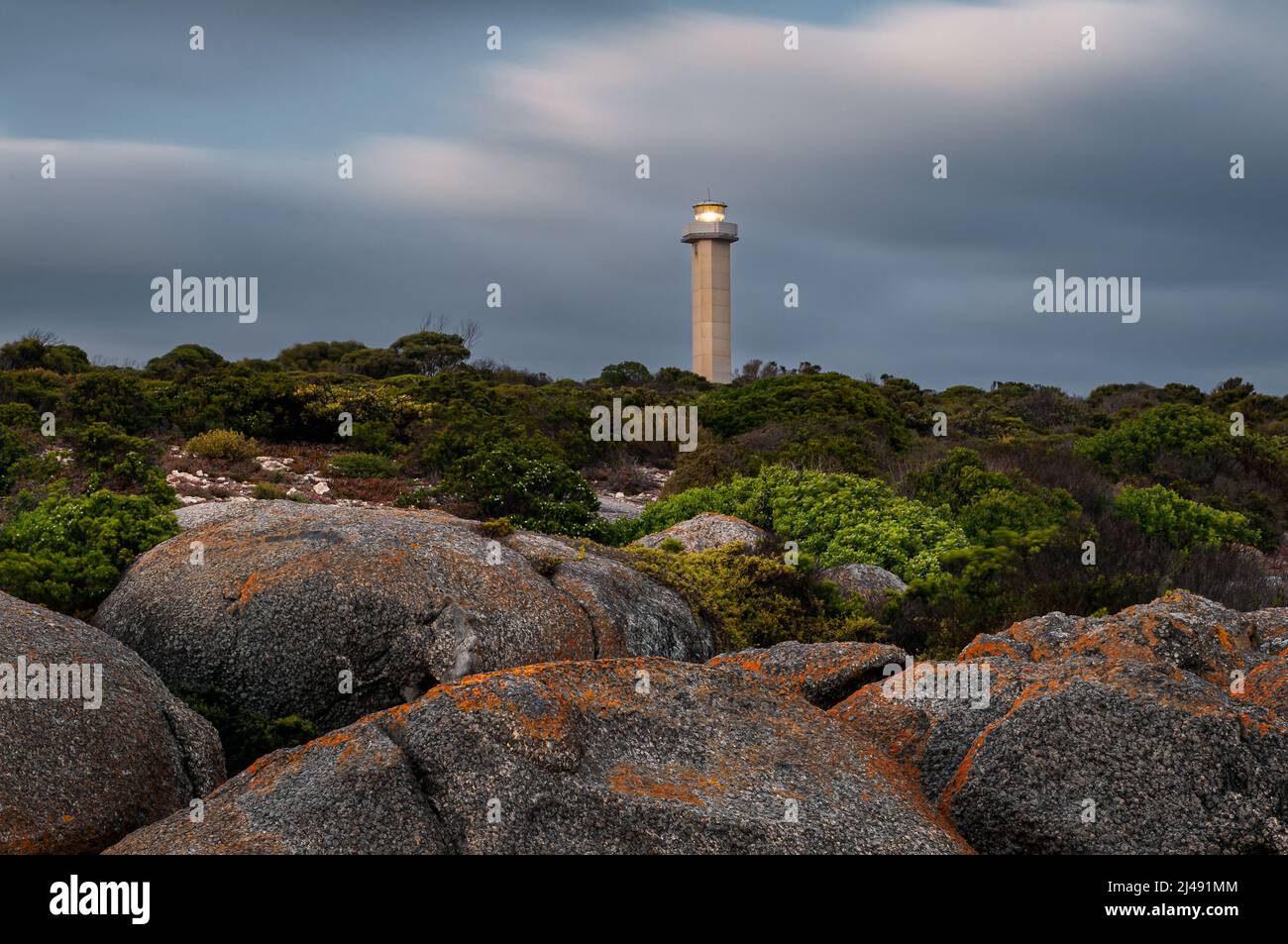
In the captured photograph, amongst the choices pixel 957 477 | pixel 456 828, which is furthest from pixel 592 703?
pixel 957 477

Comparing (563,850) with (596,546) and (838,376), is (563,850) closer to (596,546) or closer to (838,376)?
(596,546)

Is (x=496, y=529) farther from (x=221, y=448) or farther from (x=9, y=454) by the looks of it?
(x=221, y=448)

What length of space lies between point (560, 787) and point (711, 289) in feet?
182

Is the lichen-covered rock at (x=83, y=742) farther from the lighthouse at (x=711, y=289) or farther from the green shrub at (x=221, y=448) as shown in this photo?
the lighthouse at (x=711, y=289)

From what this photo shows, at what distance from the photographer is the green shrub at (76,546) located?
10.4 metres

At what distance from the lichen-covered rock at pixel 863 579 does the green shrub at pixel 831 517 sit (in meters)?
0.47

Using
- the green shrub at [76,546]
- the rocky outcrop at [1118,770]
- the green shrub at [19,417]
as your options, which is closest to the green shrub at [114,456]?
the green shrub at [19,417]

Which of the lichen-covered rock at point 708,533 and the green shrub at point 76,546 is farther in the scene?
the lichen-covered rock at point 708,533

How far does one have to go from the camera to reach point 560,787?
562cm

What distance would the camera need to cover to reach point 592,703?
616 centimetres

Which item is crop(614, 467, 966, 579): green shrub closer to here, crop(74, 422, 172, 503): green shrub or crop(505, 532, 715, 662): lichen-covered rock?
crop(505, 532, 715, 662): lichen-covered rock

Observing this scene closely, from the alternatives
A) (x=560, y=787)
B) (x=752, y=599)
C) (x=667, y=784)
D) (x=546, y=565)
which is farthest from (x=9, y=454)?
(x=667, y=784)

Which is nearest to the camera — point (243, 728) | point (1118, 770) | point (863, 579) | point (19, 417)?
point (1118, 770)
